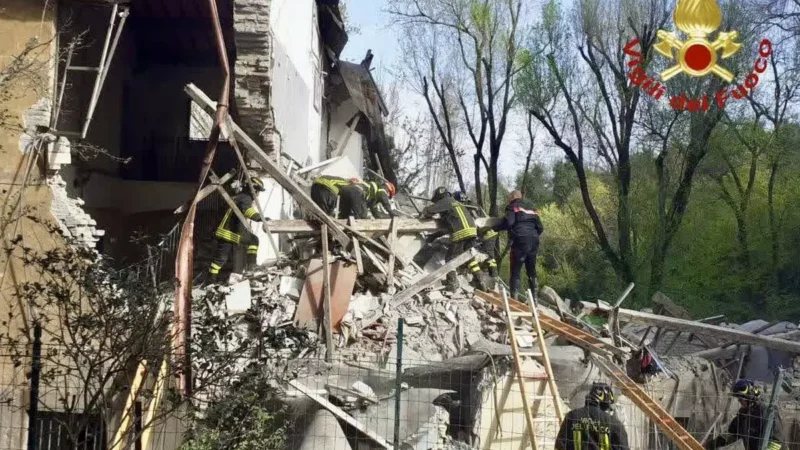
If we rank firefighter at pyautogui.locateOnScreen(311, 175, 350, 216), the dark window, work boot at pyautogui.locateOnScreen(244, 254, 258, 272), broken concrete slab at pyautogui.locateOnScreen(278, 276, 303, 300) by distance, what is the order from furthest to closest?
1. work boot at pyautogui.locateOnScreen(244, 254, 258, 272)
2. firefighter at pyautogui.locateOnScreen(311, 175, 350, 216)
3. broken concrete slab at pyautogui.locateOnScreen(278, 276, 303, 300)
4. the dark window

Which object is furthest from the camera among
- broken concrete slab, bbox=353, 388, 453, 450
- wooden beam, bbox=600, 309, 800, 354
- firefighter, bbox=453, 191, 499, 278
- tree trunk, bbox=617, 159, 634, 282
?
tree trunk, bbox=617, 159, 634, 282

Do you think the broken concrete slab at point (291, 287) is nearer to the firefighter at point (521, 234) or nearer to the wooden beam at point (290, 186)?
the wooden beam at point (290, 186)

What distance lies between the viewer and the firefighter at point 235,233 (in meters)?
11.9

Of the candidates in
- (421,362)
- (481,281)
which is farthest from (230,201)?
(481,281)

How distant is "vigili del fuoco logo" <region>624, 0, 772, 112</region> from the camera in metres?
17.1

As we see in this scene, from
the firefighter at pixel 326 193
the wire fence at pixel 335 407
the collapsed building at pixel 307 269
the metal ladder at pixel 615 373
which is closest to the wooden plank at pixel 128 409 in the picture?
the wire fence at pixel 335 407

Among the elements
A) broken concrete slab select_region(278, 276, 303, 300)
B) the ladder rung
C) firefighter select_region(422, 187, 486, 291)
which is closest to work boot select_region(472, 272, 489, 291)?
firefighter select_region(422, 187, 486, 291)

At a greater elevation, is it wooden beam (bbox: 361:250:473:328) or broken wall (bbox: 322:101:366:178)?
broken wall (bbox: 322:101:366:178)

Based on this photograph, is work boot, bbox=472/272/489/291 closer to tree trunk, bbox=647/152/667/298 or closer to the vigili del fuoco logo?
the vigili del fuoco logo

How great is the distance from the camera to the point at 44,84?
9.57 meters

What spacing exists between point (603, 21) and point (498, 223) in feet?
49.1

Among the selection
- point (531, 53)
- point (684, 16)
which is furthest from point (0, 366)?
point (531, 53)

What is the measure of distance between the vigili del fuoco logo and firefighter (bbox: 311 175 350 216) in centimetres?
631

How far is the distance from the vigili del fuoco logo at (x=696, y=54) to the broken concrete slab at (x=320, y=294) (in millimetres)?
7258
